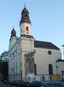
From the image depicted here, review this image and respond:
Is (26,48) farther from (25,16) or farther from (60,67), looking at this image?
(60,67)

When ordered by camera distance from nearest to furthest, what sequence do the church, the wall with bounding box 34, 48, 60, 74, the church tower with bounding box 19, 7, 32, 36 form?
1. the church
2. the wall with bounding box 34, 48, 60, 74
3. the church tower with bounding box 19, 7, 32, 36

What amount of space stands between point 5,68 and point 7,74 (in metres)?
4.12

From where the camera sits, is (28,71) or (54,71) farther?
(54,71)

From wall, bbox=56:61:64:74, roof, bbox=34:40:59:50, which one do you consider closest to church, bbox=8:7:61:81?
roof, bbox=34:40:59:50

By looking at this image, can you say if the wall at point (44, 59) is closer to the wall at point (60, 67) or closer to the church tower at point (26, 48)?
the wall at point (60, 67)

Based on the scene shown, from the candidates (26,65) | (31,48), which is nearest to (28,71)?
(26,65)

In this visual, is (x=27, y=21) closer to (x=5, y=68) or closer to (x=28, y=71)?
(x=28, y=71)

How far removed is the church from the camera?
65.8 meters

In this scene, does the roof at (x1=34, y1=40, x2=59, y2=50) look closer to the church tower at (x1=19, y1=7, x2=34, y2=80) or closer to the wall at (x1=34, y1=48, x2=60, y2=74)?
the wall at (x1=34, y1=48, x2=60, y2=74)

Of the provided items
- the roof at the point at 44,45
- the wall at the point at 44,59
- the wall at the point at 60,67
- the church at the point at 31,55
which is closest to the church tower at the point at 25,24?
the church at the point at 31,55

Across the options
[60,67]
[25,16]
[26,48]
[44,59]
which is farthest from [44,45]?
[25,16]

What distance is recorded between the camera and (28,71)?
214 feet

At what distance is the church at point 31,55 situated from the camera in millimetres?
65750

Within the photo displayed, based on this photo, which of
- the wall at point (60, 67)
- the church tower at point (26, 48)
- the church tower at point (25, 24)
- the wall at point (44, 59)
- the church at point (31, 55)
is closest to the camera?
the church tower at point (26, 48)
